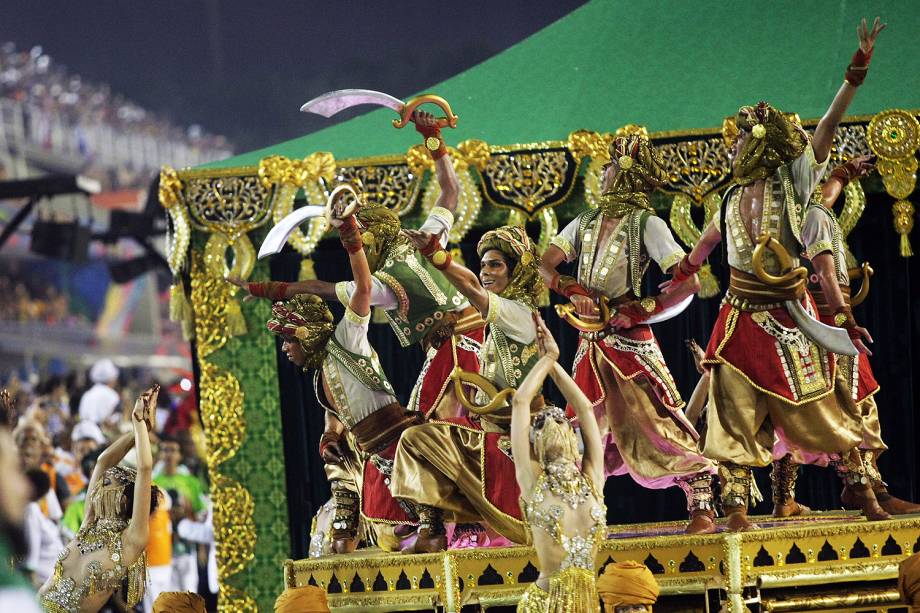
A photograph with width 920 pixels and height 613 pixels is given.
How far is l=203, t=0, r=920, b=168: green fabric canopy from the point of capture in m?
6.32

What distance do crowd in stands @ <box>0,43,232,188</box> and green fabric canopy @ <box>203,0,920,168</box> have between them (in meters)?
4.61

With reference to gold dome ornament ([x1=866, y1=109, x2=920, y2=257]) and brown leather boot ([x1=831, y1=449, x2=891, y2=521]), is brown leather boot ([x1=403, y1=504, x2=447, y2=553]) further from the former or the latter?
gold dome ornament ([x1=866, y1=109, x2=920, y2=257])

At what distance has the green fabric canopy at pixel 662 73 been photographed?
6316 mm

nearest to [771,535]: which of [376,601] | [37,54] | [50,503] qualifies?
[376,601]

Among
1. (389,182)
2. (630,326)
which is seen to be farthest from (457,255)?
(630,326)

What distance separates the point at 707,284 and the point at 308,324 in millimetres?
1977

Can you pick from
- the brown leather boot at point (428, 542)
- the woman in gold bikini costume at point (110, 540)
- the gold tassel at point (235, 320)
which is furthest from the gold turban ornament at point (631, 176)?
the gold tassel at point (235, 320)

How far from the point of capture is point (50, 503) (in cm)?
835

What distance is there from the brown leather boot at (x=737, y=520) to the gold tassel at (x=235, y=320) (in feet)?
9.51

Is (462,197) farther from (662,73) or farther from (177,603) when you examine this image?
(177,603)

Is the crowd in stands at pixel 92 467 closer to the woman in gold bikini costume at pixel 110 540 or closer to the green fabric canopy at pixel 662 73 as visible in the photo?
the green fabric canopy at pixel 662 73

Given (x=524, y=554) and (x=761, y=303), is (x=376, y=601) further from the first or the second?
(x=761, y=303)

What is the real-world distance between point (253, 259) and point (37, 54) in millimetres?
5861

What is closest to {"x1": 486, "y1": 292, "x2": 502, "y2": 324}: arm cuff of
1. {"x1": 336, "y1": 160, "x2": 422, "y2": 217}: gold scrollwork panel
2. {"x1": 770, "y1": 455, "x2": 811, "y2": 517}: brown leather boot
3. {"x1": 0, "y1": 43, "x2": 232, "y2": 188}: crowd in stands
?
{"x1": 770, "y1": 455, "x2": 811, "y2": 517}: brown leather boot
